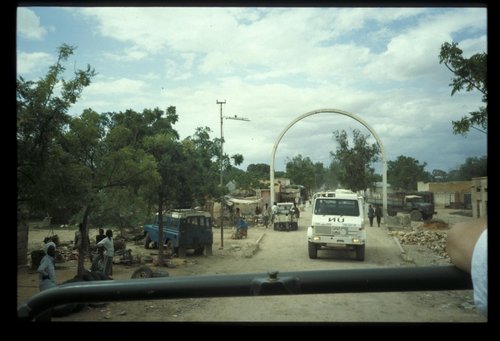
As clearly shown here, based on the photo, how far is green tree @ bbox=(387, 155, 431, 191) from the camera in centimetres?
5750

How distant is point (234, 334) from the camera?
51.3 inches

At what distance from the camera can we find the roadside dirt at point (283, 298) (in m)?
6.15

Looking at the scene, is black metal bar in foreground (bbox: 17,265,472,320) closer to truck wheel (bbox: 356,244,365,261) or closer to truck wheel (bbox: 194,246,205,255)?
truck wheel (bbox: 356,244,365,261)

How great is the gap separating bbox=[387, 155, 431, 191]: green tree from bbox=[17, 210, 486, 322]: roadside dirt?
31.3 meters

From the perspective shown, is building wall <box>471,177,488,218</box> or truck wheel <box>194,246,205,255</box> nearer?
building wall <box>471,177,488,218</box>

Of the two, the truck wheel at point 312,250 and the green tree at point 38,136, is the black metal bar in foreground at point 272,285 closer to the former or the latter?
the green tree at point 38,136

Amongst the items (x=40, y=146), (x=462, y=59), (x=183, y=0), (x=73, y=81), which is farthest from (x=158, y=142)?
(x=183, y=0)

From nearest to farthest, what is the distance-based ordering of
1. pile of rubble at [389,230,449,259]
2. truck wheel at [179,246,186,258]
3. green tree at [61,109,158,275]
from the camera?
green tree at [61,109,158,275] → truck wheel at [179,246,186,258] → pile of rubble at [389,230,449,259]

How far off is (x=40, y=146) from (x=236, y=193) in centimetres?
4235

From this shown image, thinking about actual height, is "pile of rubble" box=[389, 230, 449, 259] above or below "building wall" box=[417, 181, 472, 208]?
below

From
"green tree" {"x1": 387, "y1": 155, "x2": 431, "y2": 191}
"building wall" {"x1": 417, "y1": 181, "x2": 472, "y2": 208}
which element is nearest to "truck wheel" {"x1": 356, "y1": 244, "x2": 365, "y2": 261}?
"building wall" {"x1": 417, "y1": 181, "x2": 472, "y2": 208}

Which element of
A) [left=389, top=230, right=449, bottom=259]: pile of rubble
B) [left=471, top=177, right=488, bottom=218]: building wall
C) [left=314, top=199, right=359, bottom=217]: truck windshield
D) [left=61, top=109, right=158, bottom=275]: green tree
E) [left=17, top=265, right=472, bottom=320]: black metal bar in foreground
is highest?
[left=61, top=109, right=158, bottom=275]: green tree

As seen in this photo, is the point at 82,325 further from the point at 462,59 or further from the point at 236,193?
the point at 236,193

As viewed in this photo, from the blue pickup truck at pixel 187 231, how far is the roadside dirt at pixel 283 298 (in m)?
0.70
